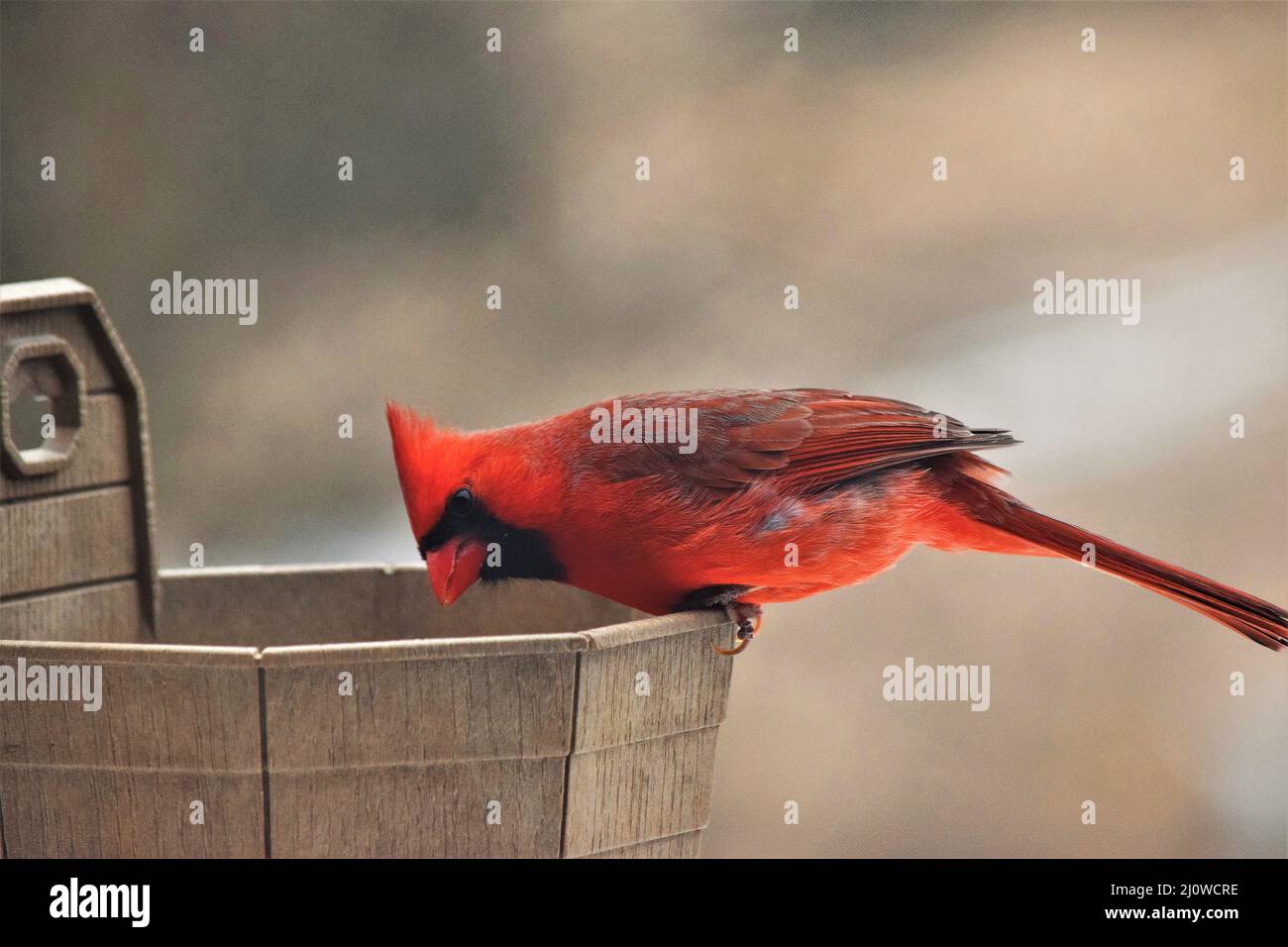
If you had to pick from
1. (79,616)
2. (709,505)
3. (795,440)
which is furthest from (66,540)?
(795,440)

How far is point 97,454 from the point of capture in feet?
5.69

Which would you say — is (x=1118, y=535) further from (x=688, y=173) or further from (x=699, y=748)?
(x=699, y=748)

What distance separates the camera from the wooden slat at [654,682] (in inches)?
52.7

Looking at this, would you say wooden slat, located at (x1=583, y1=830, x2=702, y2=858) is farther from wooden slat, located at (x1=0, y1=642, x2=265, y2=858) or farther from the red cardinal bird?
wooden slat, located at (x1=0, y1=642, x2=265, y2=858)

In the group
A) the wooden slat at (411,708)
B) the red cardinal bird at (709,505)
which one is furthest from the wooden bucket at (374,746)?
the red cardinal bird at (709,505)

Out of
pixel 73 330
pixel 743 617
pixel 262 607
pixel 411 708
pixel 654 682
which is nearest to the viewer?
pixel 411 708

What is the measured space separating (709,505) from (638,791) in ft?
1.16

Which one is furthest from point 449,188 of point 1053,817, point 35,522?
point 1053,817

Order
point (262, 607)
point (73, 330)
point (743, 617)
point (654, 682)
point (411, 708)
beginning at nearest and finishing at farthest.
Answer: point (411, 708), point (654, 682), point (743, 617), point (73, 330), point (262, 607)

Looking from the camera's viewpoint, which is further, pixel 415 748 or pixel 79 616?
pixel 79 616

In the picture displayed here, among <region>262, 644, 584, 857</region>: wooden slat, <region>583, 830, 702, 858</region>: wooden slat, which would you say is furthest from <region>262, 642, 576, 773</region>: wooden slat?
<region>583, 830, 702, 858</region>: wooden slat

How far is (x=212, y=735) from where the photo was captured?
4.21 feet

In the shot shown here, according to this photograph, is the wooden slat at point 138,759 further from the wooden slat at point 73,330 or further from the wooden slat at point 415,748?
the wooden slat at point 73,330

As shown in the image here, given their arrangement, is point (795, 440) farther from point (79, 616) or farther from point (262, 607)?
point (79, 616)
